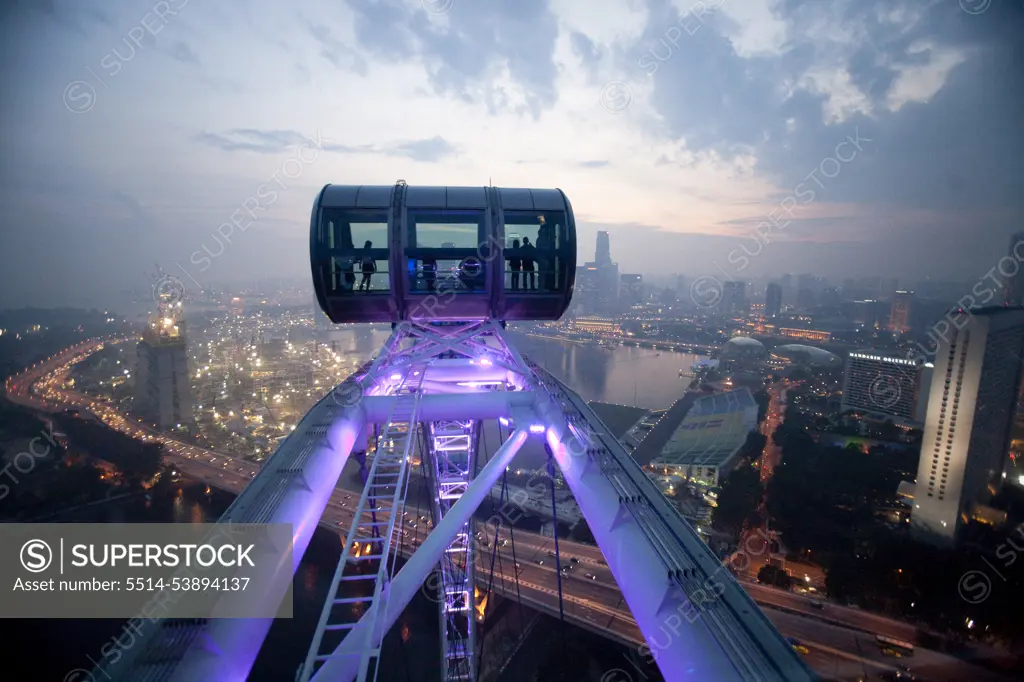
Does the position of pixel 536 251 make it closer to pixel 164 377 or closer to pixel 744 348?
pixel 164 377

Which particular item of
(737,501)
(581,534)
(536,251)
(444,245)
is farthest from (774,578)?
(444,245)

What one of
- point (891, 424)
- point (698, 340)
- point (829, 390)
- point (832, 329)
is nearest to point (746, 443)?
point (891, 424)

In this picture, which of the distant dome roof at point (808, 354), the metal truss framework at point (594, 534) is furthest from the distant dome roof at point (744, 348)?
the metal truss framework at point (594, 534)

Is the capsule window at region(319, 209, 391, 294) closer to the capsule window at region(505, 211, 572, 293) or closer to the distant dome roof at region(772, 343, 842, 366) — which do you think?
the capsule window at region(505, 211, 572, 293)

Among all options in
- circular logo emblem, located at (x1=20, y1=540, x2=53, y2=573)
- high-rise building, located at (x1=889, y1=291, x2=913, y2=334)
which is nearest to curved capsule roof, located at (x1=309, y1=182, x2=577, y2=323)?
circular logo emblem, located at (x1=20, y1=540, x2=53, y2=573)

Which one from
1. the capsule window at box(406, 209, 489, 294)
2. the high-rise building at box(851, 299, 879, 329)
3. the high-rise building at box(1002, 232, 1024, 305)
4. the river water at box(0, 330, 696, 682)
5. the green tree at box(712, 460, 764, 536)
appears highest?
the high-rise building at box(1002, 232, 1024, 305)

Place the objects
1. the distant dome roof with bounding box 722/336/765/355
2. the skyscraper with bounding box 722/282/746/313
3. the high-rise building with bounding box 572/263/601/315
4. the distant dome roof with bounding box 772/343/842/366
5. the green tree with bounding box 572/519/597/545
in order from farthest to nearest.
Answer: the skyscraper with bounding box 722/282/746/313
the high-rise building with bounding box 572/263/601/315
the distant dome roof with bounding box 722/336/765/355
the distant dome roof with bounding box 772/343/842/366
the green tree with bounding box 572/519/597/545

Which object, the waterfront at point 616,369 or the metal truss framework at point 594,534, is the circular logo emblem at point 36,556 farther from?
the waterfront at point 616,369
